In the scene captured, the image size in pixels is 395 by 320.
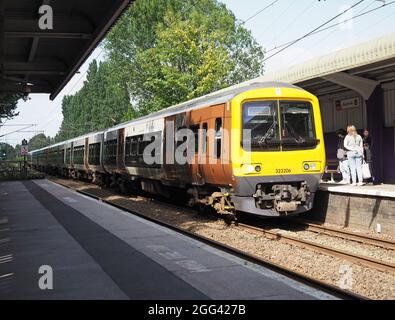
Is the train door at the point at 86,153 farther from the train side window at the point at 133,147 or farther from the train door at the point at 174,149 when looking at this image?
the train door at the point at 174,149

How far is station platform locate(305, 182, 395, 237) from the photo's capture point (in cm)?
977

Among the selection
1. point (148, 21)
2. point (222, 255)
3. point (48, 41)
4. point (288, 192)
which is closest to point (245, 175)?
point (288, 192)

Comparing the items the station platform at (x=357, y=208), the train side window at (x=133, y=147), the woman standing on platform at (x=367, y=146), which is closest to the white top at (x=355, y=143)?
the woman standing on platform at (x=367, y=146)

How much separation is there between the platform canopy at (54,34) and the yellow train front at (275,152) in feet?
11.3

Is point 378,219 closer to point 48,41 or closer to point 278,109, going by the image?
point 278,109

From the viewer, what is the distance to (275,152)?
1040 centimetres

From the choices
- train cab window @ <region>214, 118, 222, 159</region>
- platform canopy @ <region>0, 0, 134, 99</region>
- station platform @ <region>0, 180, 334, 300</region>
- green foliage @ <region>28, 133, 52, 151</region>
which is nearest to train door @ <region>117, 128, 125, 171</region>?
platform canopy @ <region>0, 0, 134, 99</region>

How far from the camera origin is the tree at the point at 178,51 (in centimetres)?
3294

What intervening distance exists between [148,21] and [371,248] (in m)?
35.8

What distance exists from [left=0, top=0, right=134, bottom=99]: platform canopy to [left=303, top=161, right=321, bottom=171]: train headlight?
5.05m

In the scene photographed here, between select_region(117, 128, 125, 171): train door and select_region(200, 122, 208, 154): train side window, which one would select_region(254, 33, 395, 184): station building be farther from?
select_region(117, 128, 125, 171): train door

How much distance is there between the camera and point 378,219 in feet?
32.8

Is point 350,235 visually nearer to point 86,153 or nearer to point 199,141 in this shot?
point 199,141

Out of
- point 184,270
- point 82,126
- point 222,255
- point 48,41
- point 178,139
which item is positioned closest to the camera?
point 184,270
